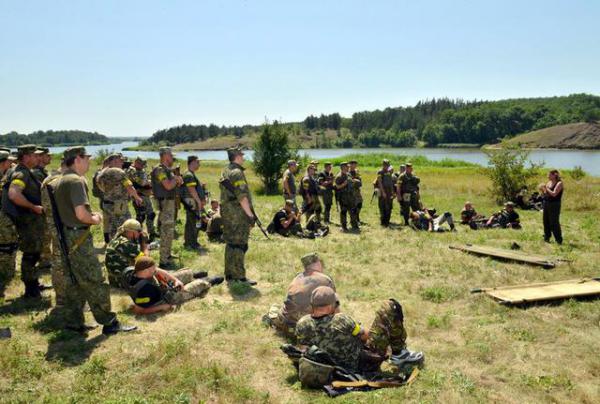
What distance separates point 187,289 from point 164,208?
2498 mm

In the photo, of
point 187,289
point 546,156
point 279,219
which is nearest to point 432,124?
point 546,156

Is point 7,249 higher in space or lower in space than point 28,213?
lower

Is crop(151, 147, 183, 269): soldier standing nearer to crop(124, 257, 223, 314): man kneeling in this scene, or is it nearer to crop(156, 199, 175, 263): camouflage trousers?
crop(156, 199, 175, 263): camouflage trousers

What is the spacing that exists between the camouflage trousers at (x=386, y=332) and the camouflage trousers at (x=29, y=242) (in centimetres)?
549

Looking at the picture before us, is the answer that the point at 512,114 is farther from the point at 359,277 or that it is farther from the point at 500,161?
the point at 359,277

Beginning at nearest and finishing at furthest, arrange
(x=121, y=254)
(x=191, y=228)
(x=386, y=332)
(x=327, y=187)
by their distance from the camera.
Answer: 1. (x=386, y=332)
2. (x=121, y=254)
3. (x=191, y=228)
4. (x=327, y=187)

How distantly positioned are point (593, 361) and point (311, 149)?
422ft

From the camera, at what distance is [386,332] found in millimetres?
5363

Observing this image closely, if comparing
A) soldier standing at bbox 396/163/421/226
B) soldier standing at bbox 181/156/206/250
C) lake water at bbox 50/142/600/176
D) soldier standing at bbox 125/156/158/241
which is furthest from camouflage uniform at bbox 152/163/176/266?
lake water at bbox 50/142/600/176

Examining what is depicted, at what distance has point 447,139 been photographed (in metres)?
124

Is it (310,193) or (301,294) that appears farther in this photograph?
(310,193)

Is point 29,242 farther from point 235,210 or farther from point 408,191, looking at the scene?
point 408,191

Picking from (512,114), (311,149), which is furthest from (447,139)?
(311,149)

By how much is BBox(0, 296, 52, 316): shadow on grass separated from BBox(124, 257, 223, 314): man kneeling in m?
1.36
